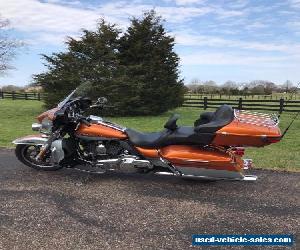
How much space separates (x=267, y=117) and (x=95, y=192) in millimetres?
2498

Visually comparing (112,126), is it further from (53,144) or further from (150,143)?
(53,144)

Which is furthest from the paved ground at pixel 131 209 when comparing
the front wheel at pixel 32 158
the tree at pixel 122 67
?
the tree at pixel 122 67

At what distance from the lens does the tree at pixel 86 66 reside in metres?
21.0

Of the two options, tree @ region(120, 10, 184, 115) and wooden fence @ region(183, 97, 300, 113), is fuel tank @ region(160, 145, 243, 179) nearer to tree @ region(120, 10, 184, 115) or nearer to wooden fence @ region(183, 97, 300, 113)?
tree @ region(120, 10, 184, 115)

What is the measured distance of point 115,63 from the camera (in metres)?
21.4

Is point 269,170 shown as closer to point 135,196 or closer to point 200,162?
point 200,162

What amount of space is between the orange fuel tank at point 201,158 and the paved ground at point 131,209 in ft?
1.13

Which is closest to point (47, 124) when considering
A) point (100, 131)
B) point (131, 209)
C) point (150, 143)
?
point (100, 131)

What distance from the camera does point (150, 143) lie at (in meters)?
5.88

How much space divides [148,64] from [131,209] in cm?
1738

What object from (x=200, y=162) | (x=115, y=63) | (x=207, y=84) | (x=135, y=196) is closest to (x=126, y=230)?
(x=135, y=196)

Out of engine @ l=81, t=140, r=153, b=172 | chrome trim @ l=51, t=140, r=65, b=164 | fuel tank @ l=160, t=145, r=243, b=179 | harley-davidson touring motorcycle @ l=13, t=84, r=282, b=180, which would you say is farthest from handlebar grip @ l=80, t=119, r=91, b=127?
fuel tank @ l=160, t=145, r=243, b=179

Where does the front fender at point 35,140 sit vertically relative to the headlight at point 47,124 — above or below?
below

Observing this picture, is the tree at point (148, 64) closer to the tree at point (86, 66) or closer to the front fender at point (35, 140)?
the tree at point (86, 66)
